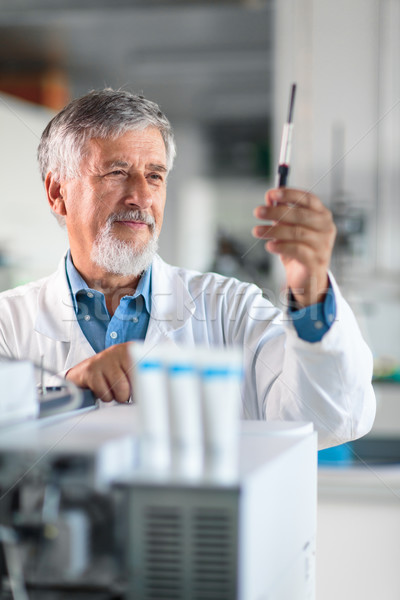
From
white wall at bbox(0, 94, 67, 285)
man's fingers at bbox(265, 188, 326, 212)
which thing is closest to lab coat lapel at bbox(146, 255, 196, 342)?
man's fingers at bbox(265, 188, 326, 212)

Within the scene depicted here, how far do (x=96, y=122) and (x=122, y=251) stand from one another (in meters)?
0.28

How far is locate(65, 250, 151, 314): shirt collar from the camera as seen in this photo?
1.53 metres

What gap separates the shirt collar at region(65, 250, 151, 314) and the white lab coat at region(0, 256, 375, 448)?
0.05 ft

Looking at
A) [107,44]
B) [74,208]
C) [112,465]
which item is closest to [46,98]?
[107,44]

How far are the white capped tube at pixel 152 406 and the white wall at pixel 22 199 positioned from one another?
3590 millimetres

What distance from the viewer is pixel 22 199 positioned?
14.0 ft

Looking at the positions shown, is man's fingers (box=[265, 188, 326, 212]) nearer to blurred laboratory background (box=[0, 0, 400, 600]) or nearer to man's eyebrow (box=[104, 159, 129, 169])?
blurred laboratory background (box=[0, 0, 400, 600])

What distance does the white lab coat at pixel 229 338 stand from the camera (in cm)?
115

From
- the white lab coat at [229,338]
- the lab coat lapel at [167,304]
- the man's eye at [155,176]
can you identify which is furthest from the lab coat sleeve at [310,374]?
the man's eye at [155,176]

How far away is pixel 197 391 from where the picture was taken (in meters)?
0.58

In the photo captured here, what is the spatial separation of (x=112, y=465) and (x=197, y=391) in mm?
94

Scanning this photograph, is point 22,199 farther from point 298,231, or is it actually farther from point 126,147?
point 298,231

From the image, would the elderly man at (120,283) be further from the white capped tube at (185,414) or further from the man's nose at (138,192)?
the white capped tube at (185,414)

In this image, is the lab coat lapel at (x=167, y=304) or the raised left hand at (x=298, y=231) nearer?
the raised left hand at (x=298, y=231)
